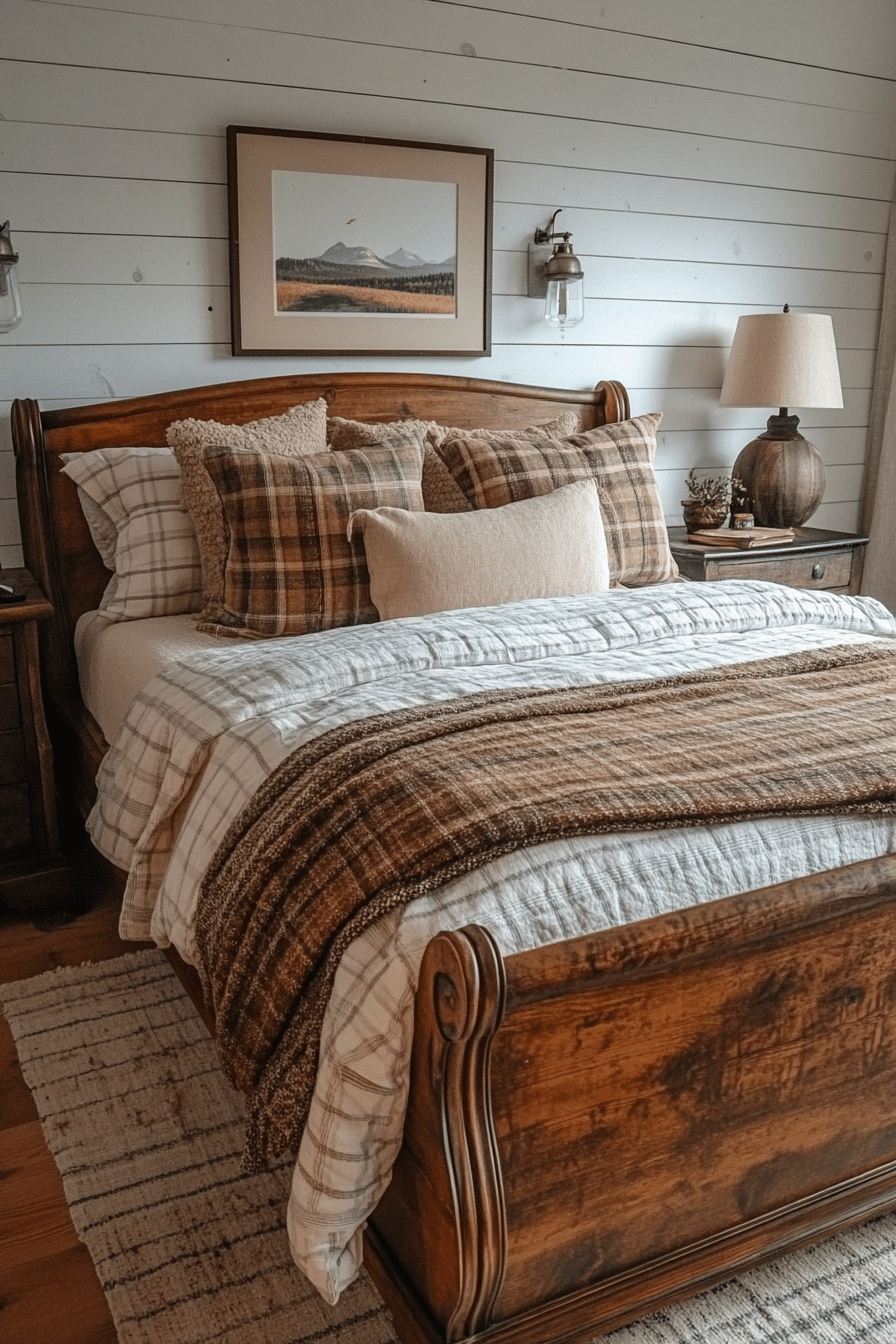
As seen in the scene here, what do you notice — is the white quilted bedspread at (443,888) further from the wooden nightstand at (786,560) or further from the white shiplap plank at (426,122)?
the white shiplap plank at (426,122)

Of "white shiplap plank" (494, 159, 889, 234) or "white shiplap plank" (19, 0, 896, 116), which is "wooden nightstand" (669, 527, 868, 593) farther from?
"white shiplap plank" (19, 0, 896, 116)

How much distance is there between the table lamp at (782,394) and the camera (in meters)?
3.26

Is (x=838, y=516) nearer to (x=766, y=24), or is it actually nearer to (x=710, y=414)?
(x=710, y=414)

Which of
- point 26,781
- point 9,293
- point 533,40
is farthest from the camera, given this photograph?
point 533,40

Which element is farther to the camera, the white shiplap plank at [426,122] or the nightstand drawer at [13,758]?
the white shiplap plank at [426,122]

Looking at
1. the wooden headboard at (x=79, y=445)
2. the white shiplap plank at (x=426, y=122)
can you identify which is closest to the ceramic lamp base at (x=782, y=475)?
the white shiplap plank at (x=426, y=122)

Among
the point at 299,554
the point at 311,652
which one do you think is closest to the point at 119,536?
the point at 299,554

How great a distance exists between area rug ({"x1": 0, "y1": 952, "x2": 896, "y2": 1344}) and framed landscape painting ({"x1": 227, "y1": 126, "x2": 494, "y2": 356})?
172 centimetres

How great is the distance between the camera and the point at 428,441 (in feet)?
9.00

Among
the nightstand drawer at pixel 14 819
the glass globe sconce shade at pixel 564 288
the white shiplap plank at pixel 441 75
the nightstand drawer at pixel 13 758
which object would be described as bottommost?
the nightstand drawer at pixel 14 819

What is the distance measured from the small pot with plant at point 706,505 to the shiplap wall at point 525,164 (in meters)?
0.22

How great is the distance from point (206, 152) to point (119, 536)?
97cm

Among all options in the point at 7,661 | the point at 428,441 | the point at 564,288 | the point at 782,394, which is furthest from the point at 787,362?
the point at 7,661

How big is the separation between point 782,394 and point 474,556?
4.74 ft
